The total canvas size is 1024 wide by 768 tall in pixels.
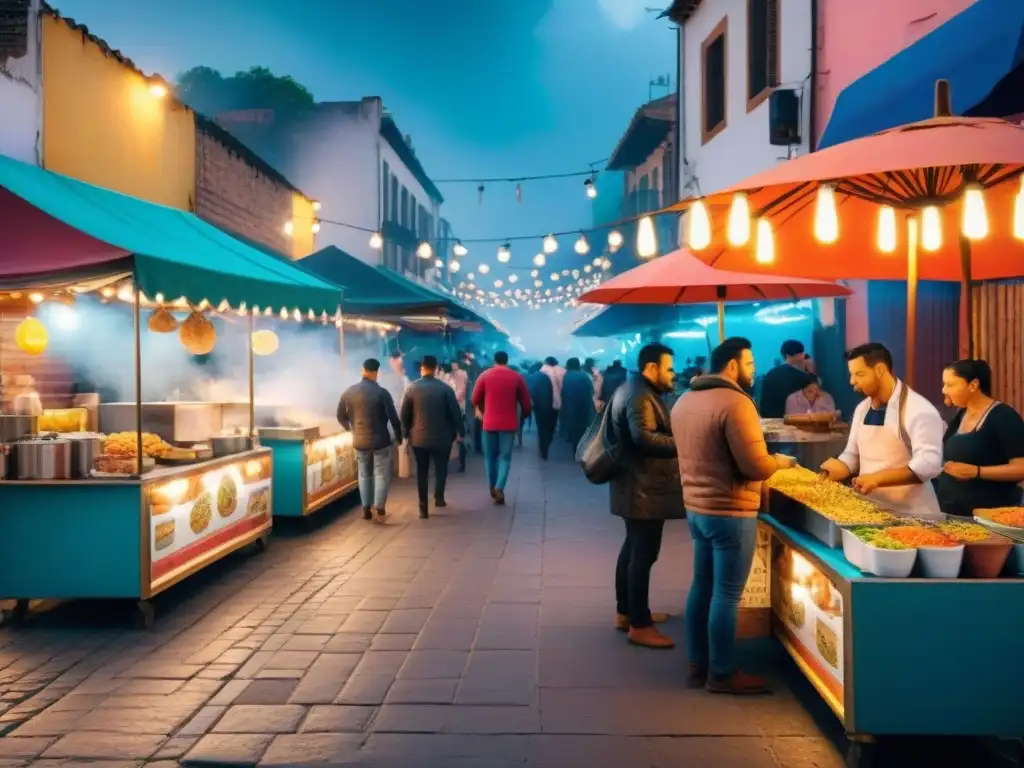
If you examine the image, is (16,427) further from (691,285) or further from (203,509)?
(691,285)

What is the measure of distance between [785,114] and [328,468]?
26.7ft

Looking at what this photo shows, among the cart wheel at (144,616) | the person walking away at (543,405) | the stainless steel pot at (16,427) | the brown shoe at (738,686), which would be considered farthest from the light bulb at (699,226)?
the person walking away at (543,405)

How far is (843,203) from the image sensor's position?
6812mm

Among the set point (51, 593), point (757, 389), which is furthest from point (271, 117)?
point (51, 593)

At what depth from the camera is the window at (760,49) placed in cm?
1432

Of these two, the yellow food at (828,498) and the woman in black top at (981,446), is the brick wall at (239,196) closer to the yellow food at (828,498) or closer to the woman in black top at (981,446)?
the yellow food at (828,498)

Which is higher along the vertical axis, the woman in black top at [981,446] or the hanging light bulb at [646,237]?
the hanging light bulb at [646,237]

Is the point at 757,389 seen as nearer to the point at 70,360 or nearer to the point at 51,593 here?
the point at 70,360

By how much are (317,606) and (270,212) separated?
1096 cm

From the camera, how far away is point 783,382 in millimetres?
10477

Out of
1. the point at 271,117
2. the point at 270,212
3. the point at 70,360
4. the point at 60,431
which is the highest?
the point at 271,117

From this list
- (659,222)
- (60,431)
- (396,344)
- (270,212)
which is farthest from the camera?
(659,222)

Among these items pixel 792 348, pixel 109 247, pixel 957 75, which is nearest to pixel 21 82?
pixel 109 247

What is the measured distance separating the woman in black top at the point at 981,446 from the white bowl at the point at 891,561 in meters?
1.74
